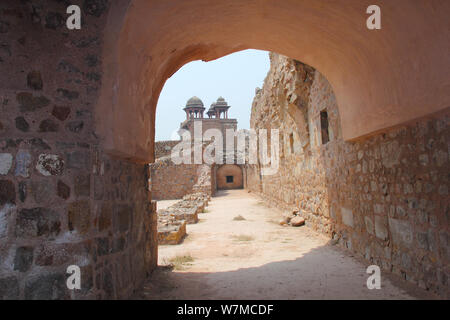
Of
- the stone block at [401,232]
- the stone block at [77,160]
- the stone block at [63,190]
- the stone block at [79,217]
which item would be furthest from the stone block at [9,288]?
the stone block at [401,232]

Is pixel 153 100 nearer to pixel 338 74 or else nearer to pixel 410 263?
pixel 338 74

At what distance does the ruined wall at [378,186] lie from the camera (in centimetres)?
293

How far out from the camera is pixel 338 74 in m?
4.54

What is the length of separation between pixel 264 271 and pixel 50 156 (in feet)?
10.9

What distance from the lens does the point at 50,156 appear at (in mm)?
2352

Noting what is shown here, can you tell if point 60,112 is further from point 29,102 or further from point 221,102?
point 221,102

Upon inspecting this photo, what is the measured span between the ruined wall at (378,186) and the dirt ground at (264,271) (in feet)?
0.98

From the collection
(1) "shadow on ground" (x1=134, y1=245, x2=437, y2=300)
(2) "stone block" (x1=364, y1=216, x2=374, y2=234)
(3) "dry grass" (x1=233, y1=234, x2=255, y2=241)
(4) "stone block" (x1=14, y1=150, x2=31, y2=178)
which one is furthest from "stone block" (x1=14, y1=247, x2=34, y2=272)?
(3) "dry grass" (x1=233, y1=234, x2=255, y2=241)

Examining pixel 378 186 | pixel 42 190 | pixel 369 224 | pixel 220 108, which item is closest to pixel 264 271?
pixel 369 224

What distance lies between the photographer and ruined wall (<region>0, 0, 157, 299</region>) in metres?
2.24

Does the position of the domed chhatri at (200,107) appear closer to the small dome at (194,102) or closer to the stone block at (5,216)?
the small dome at (194,102)
